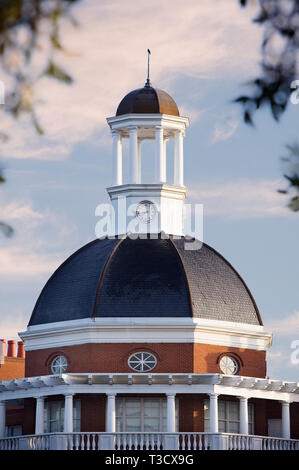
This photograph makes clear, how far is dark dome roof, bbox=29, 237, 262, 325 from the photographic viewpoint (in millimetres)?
45688

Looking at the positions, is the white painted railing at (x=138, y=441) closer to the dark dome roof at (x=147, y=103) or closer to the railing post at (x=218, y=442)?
the railing post at (x=218, y=442)

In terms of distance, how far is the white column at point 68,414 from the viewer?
43.8 meters

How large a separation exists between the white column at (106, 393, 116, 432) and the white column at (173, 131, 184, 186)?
38.4ft

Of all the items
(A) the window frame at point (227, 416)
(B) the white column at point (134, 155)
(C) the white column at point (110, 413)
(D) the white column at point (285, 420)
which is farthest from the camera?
(B) the white column at point (134, 155)

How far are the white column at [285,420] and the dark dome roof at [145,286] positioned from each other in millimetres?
3737

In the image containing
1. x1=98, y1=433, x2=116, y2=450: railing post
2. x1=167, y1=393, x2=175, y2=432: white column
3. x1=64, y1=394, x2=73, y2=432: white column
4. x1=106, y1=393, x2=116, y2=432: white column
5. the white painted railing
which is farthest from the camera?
x1=64, y1=394, x2=73, y2=432: white column

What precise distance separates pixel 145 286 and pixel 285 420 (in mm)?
8073

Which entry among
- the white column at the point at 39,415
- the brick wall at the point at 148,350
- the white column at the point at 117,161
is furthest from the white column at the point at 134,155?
the white column at the point at 39,415

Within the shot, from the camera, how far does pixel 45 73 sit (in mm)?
6980

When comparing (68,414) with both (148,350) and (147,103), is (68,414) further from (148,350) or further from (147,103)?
(147,103)

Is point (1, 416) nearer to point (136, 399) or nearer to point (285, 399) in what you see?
point (136, 399)

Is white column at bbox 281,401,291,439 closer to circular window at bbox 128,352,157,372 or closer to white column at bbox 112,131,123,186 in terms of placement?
circular window at bbox 128,352,157,372

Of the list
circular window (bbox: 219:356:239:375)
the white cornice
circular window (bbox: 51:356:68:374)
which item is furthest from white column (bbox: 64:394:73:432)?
circular window (bbox: 219:356:239:375)
